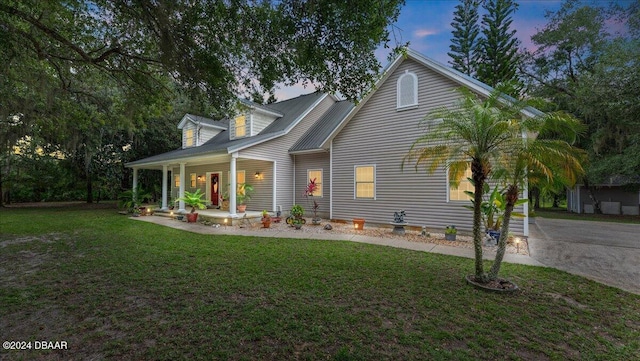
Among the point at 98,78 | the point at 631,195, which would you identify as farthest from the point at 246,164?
the point at 631,195

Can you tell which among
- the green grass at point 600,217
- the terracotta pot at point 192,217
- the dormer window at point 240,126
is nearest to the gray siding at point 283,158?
the dormer window at point 240,126

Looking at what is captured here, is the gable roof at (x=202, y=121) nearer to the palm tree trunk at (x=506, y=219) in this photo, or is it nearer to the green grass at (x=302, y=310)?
the green grass at (x=302, y=310)

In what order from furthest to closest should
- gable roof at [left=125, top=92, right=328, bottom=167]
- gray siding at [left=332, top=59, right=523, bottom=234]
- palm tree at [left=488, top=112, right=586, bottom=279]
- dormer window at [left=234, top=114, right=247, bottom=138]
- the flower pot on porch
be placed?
dormer window at [left=234, top=114, right=247, bottom=138] → gable roof at [left=125, top=92, right=328, bottom=167] → the flower pot on porch → gray siding at [left=332, top=59, right=523, bottom=234] → palm tree at [left=488, top=112, right=586, bottom=279]

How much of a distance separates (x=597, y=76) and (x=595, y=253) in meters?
11.5

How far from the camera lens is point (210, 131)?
17.5 m

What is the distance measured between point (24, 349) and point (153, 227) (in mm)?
8204

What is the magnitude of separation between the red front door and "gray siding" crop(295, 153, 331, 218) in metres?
5.28

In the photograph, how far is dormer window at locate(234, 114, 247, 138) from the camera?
14317 mm

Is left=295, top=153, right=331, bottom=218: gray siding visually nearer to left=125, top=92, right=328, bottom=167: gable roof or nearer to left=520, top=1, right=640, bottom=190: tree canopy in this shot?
left=125, top=92, right=328, bottom=167: gable roof

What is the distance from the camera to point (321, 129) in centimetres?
1397

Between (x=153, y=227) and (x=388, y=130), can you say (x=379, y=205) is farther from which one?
(x=153, y=227)

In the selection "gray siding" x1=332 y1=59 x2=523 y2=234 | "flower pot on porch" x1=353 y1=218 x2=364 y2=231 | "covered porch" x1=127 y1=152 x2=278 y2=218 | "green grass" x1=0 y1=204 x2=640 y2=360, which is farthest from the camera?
"covered porch" x1=127 y1=152 x2=278 y2=218

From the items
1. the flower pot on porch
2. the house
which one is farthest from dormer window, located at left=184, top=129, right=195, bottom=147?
the flower pot on porch

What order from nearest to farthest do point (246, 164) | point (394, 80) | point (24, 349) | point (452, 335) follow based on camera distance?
point (24, 349) < point (452, 335) < point (394, 80) < point (246, 164)
